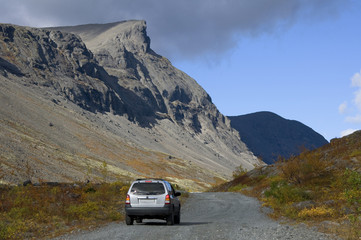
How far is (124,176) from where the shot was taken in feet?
306

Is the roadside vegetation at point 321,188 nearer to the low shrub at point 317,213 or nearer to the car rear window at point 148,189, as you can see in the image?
the low shrub at point 317,213

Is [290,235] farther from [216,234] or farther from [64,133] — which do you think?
[64,133]

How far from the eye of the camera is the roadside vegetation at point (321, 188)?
15.0m

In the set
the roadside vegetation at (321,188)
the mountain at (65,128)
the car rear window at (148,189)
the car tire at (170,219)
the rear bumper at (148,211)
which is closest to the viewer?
the roadside vegetation at (321,188)

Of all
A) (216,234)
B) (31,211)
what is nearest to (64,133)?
(31,211)

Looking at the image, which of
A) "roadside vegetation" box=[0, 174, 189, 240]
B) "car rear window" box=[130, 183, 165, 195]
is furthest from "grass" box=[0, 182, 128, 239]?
"car rear window" box=[130, 183, 165, 195]

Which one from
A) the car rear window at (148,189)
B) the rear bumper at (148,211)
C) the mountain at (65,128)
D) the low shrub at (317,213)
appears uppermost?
the mountain at (65,128)

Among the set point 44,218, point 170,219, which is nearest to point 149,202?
point 170,219

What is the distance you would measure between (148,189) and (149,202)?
0.62 metres

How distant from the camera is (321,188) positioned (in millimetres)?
29188

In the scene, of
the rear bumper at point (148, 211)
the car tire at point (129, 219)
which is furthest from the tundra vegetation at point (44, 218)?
the rear bumper at point (148, 211)

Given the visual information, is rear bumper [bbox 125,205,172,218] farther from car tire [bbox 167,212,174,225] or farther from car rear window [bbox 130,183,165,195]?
car rear window [bbox 130,183,165,195]

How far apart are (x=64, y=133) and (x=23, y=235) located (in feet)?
362

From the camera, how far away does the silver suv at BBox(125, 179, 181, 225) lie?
1681 cm
